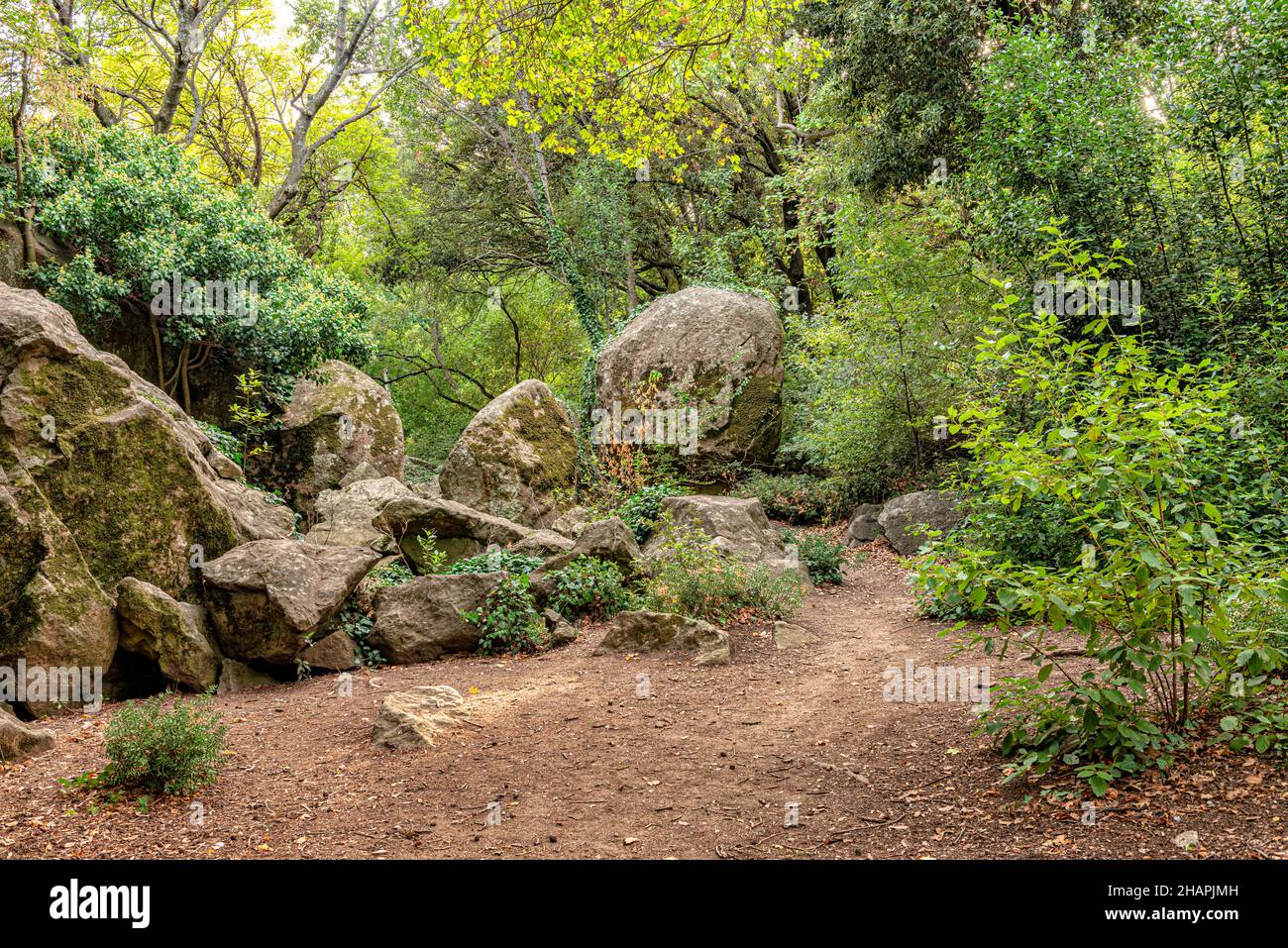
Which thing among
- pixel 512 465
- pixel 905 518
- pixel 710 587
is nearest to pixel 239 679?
pixel 710 587

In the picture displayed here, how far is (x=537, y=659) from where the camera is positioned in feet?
25.2

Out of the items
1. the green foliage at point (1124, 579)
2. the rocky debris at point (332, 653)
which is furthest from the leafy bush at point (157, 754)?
the green foliage at point (1124, 579)

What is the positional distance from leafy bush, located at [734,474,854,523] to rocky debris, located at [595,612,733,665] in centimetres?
752

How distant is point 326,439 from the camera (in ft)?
45.2

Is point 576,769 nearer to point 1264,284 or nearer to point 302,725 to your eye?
point 302,725

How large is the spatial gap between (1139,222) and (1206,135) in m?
1.03

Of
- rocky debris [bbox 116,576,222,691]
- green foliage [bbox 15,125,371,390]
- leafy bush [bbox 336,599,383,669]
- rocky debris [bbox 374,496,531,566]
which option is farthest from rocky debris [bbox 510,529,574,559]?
green foliage [bbox 15,125,371,390]

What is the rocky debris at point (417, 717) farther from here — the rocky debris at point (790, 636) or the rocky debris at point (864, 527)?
the rocky debris at point (864, 527)

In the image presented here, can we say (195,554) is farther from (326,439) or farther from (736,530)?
(326,439)

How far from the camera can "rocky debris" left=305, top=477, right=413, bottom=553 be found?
9.62 metres

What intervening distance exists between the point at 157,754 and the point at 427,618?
367 centimetres

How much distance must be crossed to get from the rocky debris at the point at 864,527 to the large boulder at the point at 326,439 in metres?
8.10

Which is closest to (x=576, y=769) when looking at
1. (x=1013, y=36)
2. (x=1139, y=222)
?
(x=1139, y=222)

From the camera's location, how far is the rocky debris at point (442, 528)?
9945 mm
